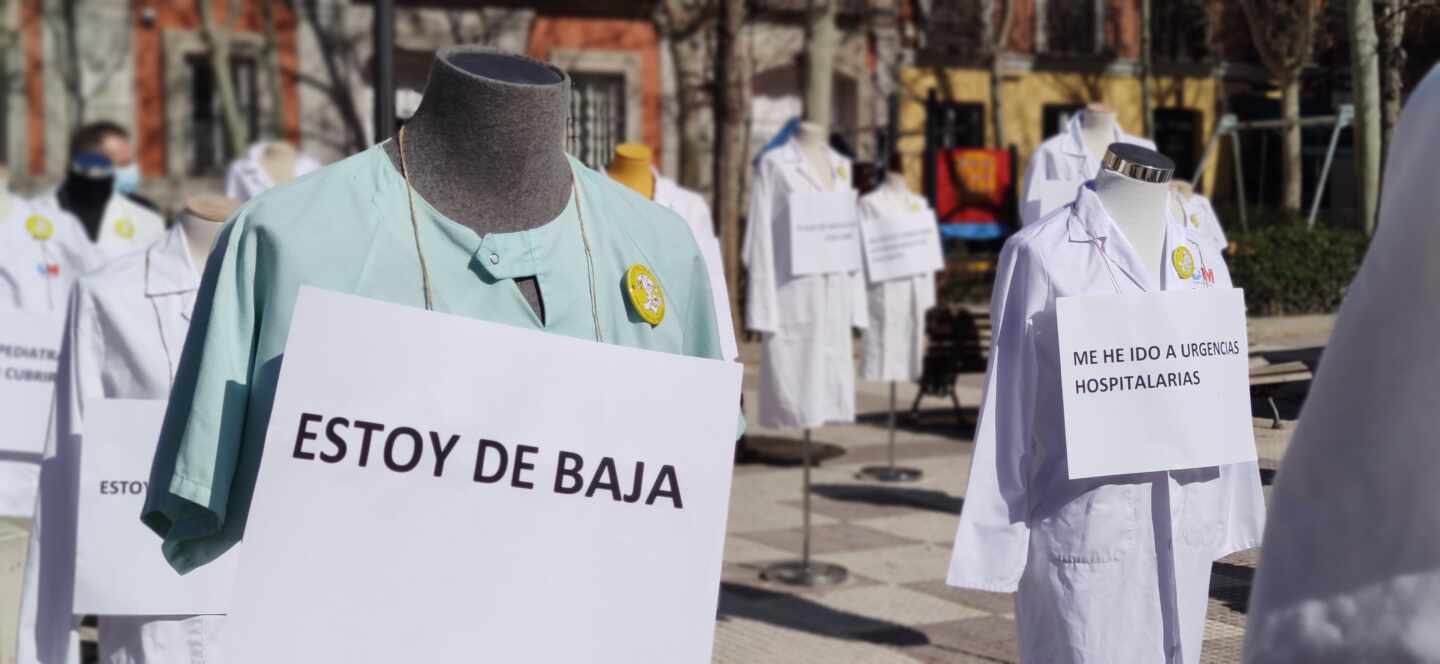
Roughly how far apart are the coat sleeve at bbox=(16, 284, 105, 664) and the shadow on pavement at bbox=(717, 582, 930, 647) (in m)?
2.81

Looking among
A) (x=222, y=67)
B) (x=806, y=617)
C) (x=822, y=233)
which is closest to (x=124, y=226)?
(x=822, y=233)

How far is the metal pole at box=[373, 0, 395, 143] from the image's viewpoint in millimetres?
8961

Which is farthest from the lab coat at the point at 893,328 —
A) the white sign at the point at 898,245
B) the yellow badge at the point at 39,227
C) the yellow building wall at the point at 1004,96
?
the yellow building wall at the point at 1004,96

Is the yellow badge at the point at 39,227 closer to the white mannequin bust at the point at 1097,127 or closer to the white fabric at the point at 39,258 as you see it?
the white fabric at the point at 39,258

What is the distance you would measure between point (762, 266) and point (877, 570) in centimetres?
172

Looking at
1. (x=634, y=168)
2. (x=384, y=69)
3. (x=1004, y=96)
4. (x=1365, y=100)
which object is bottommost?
(x=1004, y=96)

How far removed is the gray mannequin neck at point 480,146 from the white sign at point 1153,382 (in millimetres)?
1700

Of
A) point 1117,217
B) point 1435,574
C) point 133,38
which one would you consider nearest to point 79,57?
point 133,38

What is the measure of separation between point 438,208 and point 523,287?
158 mm

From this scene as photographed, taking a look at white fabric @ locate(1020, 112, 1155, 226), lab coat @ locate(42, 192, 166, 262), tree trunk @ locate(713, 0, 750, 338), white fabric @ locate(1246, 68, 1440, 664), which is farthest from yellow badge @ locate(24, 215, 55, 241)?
tree trunk @ locate(713, 0, 750, 338)

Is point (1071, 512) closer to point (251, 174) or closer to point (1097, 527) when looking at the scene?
point (1097, 527)

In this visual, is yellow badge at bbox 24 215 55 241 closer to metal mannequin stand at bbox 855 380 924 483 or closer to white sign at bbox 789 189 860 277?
white sign at bbox 789 189 860 277

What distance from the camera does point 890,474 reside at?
10.1 meters

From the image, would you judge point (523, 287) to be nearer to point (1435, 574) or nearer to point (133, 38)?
point (1435, 574)
